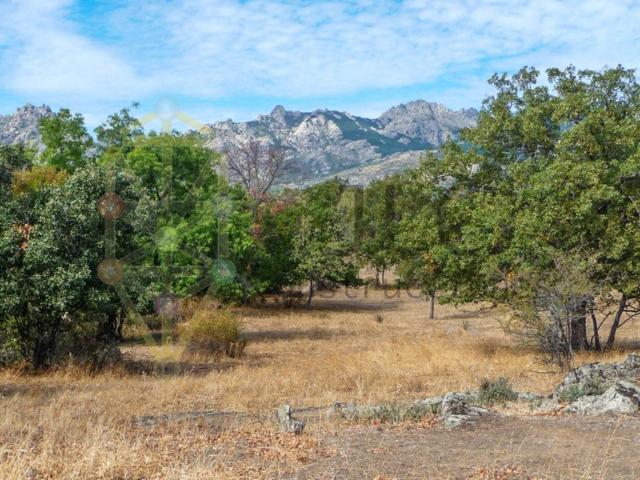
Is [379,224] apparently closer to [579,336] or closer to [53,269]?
[579,336]

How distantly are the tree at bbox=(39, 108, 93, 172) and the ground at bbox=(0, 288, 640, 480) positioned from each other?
13497mm

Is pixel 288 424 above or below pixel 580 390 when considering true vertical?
above

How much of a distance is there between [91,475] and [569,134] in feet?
60.1

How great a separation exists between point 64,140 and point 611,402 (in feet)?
107

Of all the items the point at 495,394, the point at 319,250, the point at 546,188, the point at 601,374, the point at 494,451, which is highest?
A: the point at 546,188

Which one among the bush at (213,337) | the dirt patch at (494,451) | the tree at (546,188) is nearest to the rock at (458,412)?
the dirt patch at (494,451)

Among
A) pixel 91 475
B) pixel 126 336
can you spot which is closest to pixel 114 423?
pixel 91 475

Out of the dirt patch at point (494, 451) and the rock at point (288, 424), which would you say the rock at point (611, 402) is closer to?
the dirt patch at point (494, 451)

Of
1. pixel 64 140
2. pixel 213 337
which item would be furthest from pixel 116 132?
pixel 213 337

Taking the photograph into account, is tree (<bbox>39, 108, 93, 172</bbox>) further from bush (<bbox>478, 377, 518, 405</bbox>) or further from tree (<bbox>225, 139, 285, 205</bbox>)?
bush (<bbox>478, 377, 518, 405</bbox>)

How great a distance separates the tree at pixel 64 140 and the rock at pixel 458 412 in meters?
29.5

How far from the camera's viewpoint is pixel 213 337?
76.7 ft

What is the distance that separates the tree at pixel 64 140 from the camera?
3547 cm

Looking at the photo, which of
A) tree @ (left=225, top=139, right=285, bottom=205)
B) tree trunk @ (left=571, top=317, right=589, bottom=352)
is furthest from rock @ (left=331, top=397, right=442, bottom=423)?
tree @ (left=225, top=139, right=285, bottom=205)
